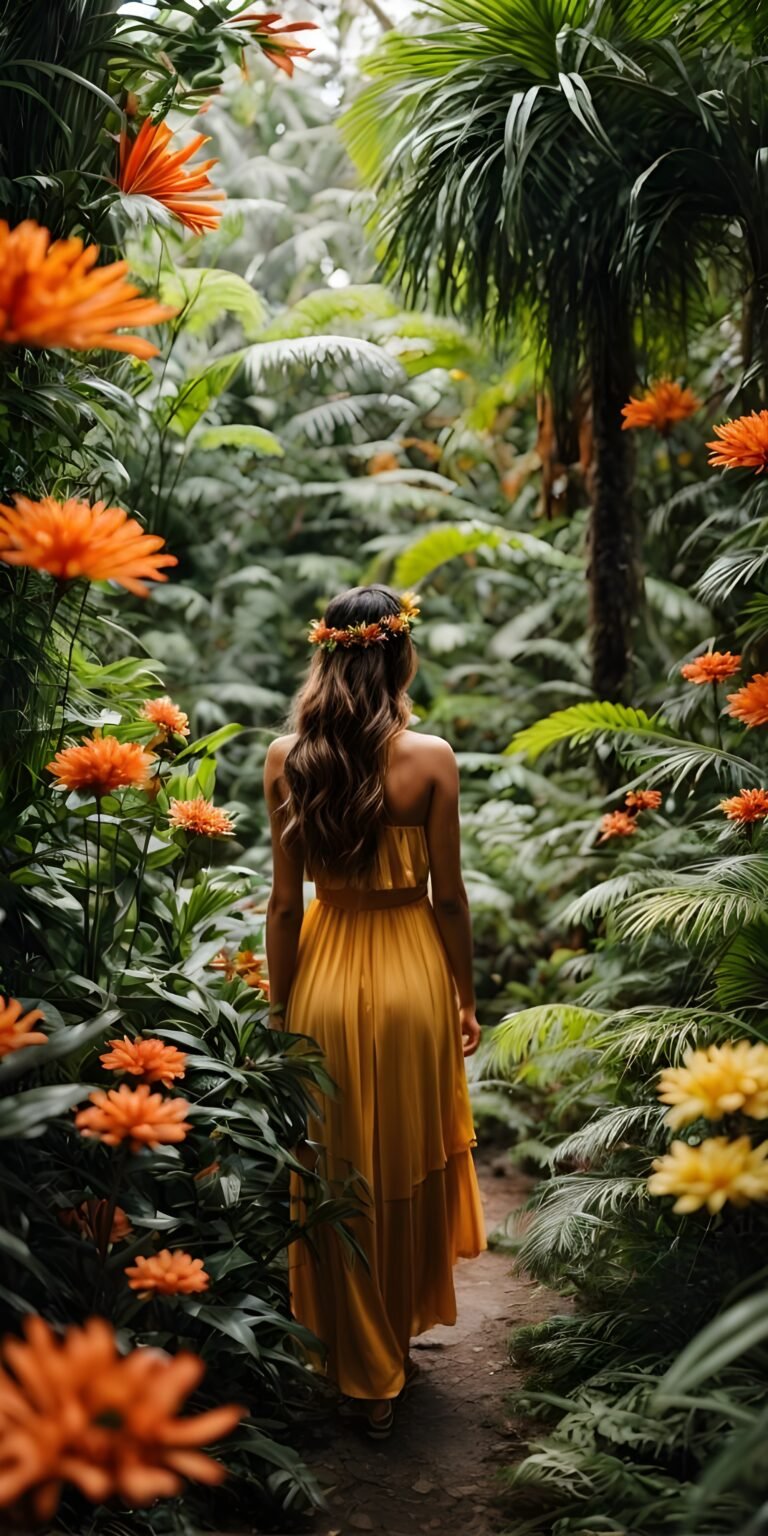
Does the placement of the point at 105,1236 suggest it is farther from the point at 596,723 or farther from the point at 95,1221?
the point at 596,723

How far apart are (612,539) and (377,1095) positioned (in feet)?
7.47

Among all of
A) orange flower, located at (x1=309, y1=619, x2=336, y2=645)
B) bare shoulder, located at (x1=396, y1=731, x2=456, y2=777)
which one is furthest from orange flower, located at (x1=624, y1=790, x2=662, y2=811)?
orange flower, located at (x1=309, y1=619, x2=336, y2=645)

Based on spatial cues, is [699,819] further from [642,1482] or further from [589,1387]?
[642,1482]

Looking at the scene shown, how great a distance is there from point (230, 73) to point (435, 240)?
14.7ft

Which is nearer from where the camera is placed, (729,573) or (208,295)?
(729,573)

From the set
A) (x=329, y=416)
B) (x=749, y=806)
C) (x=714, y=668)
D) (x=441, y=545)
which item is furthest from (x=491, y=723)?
(x=749, y=806)

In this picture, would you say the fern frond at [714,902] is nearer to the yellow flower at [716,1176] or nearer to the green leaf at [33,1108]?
the yellow flower at [716,1176]

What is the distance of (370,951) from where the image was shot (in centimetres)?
248

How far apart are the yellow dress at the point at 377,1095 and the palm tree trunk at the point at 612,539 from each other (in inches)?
69.4

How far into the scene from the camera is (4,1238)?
1.29 meters

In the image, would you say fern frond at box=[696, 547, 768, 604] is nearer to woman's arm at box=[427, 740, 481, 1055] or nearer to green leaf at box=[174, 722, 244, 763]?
woman's arm at box=[427, 740, 481, 1055]

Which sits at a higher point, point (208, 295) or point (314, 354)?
point (208, 295)

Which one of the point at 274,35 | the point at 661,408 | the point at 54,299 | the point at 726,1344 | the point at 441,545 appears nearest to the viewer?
the point at 726,1344

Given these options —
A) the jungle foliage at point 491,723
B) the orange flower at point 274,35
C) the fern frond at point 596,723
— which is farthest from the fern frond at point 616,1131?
the orange flower at point 274,35
